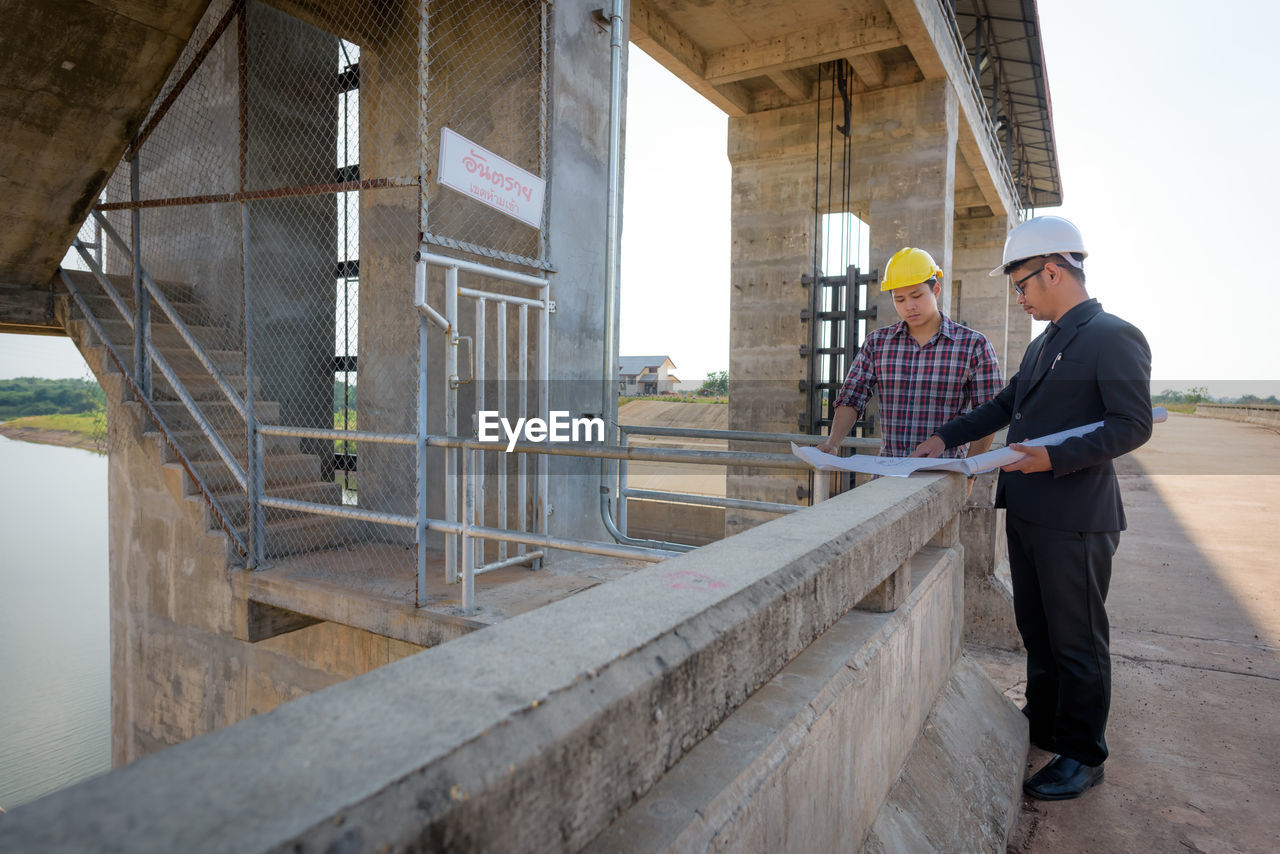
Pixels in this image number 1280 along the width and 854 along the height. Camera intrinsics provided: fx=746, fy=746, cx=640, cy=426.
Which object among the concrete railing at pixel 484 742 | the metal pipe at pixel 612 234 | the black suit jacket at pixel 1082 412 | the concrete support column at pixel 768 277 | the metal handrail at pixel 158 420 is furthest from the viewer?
the concrete support column at pixel 768 277

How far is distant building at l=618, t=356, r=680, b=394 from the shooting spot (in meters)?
80.0

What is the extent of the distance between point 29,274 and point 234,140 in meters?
2.10

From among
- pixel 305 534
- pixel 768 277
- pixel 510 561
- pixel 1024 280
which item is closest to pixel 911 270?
pixel 1024 280

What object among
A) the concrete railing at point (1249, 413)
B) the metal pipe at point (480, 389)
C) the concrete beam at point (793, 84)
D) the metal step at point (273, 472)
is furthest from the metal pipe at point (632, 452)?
the concrete railing at point (1249, 413)

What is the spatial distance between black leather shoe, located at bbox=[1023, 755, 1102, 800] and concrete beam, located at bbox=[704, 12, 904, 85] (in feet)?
30.2

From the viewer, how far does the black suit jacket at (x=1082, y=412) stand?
277 centimetres

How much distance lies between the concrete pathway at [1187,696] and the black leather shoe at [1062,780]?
42 mm

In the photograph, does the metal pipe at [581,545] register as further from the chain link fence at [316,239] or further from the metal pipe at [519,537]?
the chain link fence at [316,239]

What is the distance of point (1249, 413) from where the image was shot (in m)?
39.8

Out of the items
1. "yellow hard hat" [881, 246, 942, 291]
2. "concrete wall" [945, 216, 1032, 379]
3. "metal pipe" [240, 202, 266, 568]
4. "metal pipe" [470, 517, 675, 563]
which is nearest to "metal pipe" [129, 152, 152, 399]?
"metal pipe" [240, 202, 266, 568]

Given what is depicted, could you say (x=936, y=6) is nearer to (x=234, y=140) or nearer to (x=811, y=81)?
(x=811, y=81)

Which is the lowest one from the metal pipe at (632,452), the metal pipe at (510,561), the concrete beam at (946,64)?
the metal pipe at (510,561)

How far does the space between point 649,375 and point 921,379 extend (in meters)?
79.7

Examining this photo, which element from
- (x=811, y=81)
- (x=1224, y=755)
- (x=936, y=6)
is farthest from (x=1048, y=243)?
(x=811, y=81)
